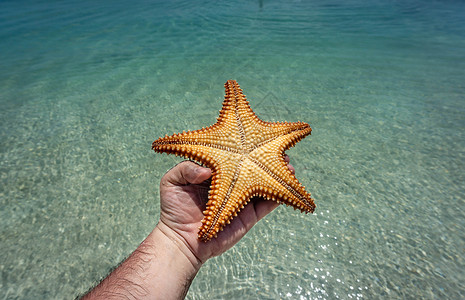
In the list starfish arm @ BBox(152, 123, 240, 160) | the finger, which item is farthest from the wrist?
starfish arm @ BBox(152, 123, 240, 160)

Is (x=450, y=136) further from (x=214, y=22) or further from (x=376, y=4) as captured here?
(x=376, y=4)

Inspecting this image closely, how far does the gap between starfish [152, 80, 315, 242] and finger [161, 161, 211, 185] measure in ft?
0.21

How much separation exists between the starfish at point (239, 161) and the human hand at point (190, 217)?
248 millimetres

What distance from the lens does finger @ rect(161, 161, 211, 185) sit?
7.36ft

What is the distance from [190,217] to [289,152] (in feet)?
9.58

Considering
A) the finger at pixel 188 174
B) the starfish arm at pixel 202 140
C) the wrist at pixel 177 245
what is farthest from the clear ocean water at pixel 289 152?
the starfish arm at pixel 202 140

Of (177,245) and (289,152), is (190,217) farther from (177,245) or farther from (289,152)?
(289,152)

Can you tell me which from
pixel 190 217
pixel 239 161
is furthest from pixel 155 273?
pixel 239 161

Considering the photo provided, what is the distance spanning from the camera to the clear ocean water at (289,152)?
11.0 feet

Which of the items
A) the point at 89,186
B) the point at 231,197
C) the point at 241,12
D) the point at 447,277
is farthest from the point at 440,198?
the point at 241,12

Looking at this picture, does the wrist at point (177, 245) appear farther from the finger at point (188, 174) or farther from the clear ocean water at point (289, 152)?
the clear ocean water at point (289, 152)

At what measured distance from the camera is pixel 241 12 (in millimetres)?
13461

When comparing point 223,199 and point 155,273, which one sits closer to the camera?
point 223,199

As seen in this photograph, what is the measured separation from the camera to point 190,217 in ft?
8.45
